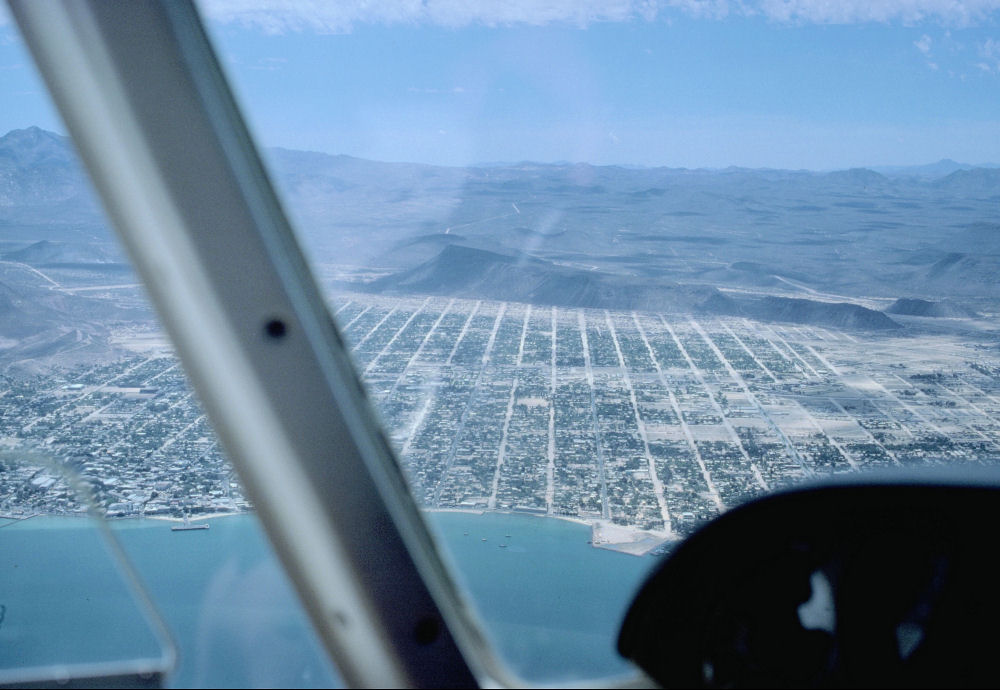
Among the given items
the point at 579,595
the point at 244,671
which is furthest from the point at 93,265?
the point at 579,595

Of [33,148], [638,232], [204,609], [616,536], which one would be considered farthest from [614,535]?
[33,148]

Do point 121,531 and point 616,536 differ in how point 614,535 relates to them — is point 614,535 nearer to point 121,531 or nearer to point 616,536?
point 616,536

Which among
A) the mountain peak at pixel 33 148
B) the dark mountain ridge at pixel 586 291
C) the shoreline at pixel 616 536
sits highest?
the mountain peak at pixel 33 148

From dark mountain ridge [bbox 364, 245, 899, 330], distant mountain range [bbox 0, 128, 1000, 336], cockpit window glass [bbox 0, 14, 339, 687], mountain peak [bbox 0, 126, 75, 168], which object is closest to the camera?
mountain peak [bbox 0, 126, 75, 168]

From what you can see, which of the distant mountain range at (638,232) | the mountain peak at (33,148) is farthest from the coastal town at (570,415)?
the mountain peak at (33,148)

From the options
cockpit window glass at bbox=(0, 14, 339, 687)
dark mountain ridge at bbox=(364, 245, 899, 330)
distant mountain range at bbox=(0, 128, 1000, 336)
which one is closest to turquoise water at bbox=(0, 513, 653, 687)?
cockpit window glass at bbox=(0, 14, 339, 687)

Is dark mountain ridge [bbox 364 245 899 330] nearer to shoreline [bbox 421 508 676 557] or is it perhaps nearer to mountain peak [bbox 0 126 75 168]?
shoreline [bbox 421 508 676 557]

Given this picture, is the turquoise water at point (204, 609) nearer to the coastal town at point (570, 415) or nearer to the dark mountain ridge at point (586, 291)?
the coastal town at point (570, 415)
